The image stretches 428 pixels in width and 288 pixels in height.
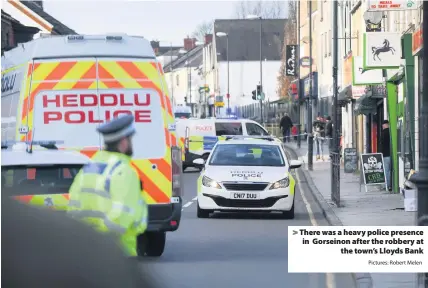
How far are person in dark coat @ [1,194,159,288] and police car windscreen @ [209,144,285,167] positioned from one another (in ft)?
54.2

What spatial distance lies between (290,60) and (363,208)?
41.1 metres

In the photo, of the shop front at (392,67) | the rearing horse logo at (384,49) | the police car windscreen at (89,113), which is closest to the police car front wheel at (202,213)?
the shop front at (392,67)

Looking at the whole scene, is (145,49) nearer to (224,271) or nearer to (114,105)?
(114,105)

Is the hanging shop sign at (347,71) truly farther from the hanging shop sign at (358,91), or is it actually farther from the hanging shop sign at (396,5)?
the hanging shop sign at (396,5)

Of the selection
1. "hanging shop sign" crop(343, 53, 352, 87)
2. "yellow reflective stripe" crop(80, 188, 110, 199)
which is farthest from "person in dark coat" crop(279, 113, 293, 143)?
"yellow reflective stripe" crop(80, 188, 110, 199)

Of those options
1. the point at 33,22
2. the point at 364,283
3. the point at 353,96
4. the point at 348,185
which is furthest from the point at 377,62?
the point at 33,22

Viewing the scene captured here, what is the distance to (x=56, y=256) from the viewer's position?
2059 mm

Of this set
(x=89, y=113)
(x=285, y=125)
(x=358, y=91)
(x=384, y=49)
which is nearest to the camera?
(x=89, y=113)

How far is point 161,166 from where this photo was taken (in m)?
10.7

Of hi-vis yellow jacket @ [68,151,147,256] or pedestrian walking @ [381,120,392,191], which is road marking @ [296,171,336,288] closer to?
pedestrian walking @ [381,120,392,191]

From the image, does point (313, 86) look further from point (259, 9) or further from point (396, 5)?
point (259, 9)

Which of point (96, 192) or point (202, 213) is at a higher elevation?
point (96, 192)

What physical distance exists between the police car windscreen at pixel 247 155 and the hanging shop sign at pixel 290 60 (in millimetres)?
37292

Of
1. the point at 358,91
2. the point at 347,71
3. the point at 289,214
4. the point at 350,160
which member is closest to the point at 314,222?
the point at 289,214
